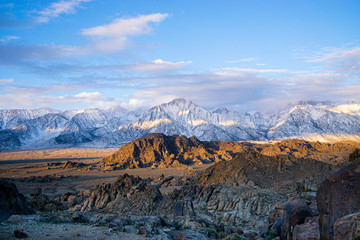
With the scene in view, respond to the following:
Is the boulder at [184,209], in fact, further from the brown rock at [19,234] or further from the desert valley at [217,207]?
the brown rock at [19,234]

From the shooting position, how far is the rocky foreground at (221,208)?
9.73 m

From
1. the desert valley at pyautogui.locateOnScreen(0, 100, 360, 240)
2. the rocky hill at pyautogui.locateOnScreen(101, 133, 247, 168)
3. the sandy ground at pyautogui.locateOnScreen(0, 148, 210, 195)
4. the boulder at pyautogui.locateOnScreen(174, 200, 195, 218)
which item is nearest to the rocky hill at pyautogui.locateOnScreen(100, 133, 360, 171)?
the rocky hill at pyautogui.locateOnScreen(101, 133, 247, 168)

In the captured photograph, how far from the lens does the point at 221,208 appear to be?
79.0 feet

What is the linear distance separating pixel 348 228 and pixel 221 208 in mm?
16919

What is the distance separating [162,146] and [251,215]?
261 feet

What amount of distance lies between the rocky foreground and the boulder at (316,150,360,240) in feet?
0.10

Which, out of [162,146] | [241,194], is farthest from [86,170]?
[241,194]

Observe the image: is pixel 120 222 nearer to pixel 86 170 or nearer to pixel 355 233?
pixel 355 233

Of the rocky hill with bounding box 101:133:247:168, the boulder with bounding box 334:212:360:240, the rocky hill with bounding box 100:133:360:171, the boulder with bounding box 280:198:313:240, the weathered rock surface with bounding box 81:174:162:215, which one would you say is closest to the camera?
the boulder with bounding box 334:212:360:240

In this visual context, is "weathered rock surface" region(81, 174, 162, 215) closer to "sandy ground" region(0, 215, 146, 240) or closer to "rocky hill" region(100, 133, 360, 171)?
"sandy ground" region(0, 215, 146, 240)

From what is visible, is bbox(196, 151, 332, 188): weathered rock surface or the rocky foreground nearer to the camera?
the rocky foreground

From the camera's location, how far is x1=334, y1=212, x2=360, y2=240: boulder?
7.73m

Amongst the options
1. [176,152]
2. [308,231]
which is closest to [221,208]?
[308,231]

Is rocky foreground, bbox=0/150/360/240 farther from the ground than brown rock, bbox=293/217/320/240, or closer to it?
closer to it
